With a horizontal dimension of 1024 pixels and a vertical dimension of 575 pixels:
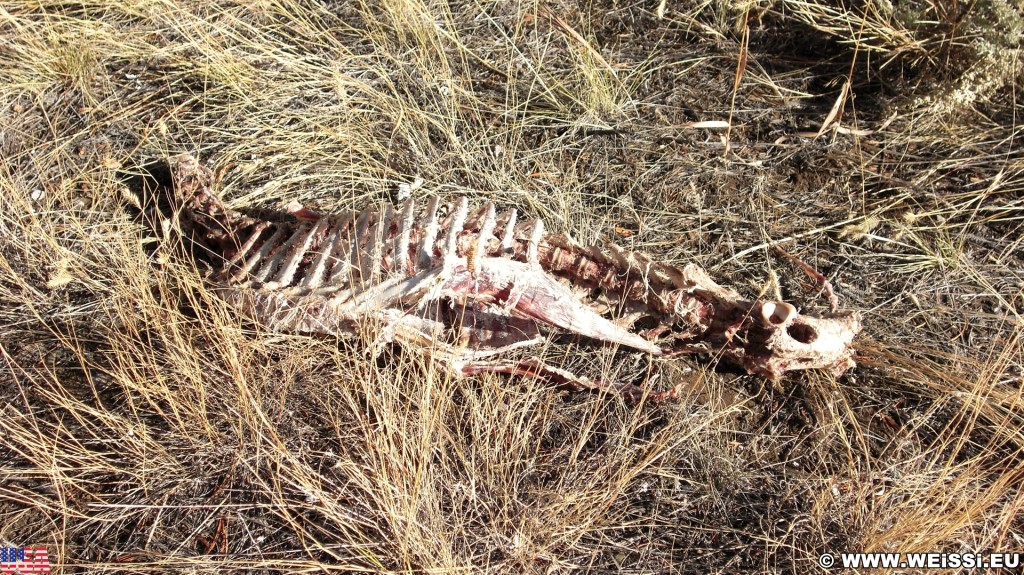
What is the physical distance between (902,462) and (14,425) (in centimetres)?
312

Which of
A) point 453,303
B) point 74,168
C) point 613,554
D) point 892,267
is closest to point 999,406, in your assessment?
point 892,267

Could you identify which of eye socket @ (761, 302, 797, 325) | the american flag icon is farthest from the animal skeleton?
the american flag icon

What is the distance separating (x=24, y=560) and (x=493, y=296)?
1.74 metres

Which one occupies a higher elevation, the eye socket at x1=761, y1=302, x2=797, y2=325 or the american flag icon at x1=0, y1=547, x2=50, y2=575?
the eye socket at x1=761, y1=302, x2=797, y2=325

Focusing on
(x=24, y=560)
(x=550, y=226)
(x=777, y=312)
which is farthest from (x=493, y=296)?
(x=24, y=560)

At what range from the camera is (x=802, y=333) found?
8.13 feet

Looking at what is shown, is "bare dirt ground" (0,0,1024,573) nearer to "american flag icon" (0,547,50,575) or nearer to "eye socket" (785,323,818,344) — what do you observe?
"american flag icon" (0,547,50,575)

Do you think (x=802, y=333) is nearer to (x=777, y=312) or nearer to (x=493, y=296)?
(x=777, y=312)

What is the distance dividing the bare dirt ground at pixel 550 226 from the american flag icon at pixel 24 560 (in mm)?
62

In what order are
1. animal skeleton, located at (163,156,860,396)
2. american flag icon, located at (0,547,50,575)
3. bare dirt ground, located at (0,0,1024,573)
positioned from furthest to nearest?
animal skeleton, located at (163,156,860,396) → bare dirt ground, located at (0,0,1024,573) → american flag icon, located at (0,547,50,575)

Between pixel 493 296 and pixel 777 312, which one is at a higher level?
pixel 777 312

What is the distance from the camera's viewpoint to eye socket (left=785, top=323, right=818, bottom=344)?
244 centimetres

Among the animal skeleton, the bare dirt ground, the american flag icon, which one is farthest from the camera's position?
the animal skeleton

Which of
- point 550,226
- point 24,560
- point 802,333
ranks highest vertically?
point 802,333
